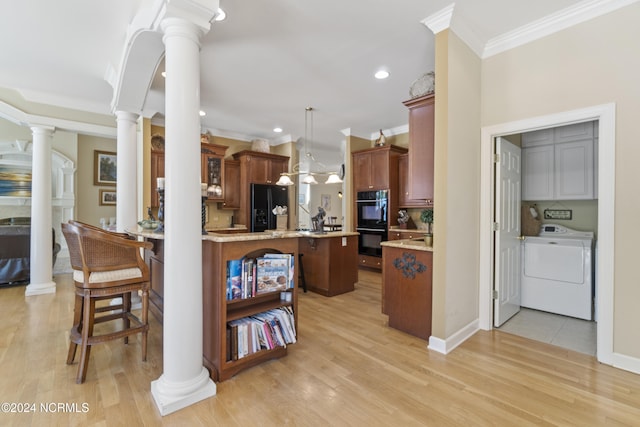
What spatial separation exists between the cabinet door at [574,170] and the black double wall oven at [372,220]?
2562mm

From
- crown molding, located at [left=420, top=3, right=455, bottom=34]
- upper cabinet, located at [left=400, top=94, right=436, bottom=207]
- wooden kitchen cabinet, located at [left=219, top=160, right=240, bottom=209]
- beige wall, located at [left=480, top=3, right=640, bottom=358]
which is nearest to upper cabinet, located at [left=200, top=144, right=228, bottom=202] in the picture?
wooden kitchen cabinet, located at [left=219, top=160, right=240, bottom=209]

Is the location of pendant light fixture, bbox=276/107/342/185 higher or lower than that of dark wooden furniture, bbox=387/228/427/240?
higher

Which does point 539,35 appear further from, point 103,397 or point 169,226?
point 103,397

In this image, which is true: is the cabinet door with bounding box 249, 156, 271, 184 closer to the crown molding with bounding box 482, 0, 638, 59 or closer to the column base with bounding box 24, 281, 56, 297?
the column base with bounding box 24, 281, 56, 297

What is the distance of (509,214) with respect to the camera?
10.3ft

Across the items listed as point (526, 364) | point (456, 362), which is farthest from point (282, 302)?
point (526, 364)

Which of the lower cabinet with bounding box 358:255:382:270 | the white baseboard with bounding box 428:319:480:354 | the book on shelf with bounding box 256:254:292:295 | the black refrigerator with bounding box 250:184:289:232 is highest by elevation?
the black refrigerator with bounding box 250:184:289:232

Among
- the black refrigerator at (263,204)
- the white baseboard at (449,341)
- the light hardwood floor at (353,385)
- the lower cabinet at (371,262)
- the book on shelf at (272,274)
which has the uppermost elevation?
the black refrigerator at (263,204)

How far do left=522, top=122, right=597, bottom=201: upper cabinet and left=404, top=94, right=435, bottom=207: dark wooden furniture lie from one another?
69.5 inches

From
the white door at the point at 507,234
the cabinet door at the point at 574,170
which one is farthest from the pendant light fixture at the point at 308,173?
the cabinet door at the point at 574,170

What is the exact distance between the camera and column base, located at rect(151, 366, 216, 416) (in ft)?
5.61

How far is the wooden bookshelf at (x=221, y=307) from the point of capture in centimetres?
199

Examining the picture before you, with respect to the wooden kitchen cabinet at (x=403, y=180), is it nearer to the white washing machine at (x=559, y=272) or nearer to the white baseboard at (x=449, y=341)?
the white washing machine at (x=559, y=272)

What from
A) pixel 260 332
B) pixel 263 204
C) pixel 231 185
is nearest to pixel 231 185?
pixel 231 185
